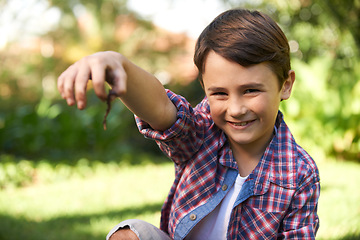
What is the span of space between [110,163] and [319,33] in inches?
244

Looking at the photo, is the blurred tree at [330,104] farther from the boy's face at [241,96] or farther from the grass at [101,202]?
the boy's face at [241,96]

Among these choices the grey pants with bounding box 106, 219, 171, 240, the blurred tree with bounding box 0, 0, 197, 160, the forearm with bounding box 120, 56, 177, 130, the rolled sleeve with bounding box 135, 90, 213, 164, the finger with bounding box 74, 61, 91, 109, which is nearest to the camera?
the finger with bounding box 74, 61, 91, 109

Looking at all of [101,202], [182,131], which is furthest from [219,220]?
[101,202]

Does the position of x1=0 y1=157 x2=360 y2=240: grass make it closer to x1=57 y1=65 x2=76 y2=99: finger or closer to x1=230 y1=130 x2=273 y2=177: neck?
x1=230 y1=130 x2=273 y2=177: neck

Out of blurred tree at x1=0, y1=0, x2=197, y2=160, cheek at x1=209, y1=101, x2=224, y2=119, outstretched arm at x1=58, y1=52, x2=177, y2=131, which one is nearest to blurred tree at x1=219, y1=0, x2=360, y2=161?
blurred tree at x1=0, y1=0, x2=197, y2=160

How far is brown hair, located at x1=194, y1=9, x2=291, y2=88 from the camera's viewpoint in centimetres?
152

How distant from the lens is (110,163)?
602 cm

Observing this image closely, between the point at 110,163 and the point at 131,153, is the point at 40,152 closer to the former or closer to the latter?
the point at 110,163

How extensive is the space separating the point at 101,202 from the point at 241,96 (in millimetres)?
2724

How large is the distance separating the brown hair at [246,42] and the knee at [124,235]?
668mm

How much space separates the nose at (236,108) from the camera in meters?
1.55

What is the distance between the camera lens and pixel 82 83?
3.38 ft

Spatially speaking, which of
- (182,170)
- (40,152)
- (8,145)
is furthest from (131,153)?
(182,170)

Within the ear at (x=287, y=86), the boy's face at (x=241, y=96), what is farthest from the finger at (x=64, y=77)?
the ear at (x=287, y=86)
